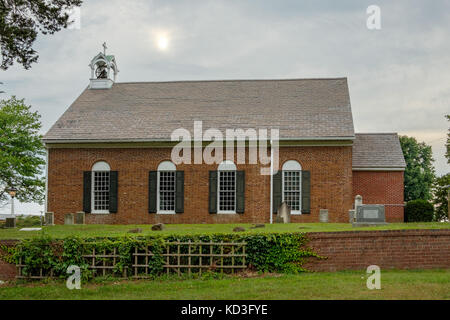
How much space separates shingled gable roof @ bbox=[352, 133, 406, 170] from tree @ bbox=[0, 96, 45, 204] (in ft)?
101

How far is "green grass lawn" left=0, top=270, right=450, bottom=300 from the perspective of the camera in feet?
43.4

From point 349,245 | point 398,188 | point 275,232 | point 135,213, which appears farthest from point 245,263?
point 398,188

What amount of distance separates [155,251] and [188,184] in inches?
506

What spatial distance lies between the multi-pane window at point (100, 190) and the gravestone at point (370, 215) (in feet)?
46.4

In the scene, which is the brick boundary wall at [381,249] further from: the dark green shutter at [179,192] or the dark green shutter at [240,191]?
the dark green shutter at [179,192]

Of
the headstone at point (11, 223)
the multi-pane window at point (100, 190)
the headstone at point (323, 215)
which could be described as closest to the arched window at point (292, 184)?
the headstone at point (323, 215)

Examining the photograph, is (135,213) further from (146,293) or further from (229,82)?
(146,293)

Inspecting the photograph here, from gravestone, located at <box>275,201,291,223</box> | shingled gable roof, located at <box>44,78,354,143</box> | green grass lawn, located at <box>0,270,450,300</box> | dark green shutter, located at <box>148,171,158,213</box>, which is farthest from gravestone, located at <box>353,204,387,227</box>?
dark green shutter, located at <box>148,171,158,213</box>

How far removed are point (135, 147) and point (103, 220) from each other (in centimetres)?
397

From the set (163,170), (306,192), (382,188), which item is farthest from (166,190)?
(382,188)

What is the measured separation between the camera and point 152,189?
29.7m

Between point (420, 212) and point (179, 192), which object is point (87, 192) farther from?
point (420, 212)

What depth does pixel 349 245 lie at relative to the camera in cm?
1678

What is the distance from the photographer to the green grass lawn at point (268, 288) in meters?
13.2
